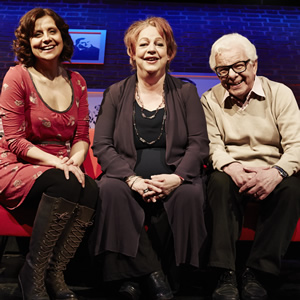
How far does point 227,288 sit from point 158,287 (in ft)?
1.03

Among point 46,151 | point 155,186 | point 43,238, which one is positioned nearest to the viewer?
point 43,238

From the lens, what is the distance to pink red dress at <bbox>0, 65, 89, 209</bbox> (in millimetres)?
1863

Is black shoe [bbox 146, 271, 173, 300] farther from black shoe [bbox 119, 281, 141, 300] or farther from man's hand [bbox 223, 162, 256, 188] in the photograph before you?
man's hand [bbox 223, 162, 256, 188]

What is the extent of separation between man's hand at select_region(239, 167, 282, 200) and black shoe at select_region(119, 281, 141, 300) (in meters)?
0.69

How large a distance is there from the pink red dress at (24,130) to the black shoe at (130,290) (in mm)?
629

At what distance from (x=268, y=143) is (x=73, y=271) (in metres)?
1.33

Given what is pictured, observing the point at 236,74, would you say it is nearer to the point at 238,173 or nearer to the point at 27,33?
the point at 238,173

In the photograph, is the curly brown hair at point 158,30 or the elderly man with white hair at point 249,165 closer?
the elderly man with white hair at point 249,165

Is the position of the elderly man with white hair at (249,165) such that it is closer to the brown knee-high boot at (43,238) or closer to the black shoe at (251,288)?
the black shoe at (251,288)

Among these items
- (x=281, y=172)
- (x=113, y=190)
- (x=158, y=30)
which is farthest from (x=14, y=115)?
(x=281, y=172)

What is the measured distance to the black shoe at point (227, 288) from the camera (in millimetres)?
1729

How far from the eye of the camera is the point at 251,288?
1.79 m

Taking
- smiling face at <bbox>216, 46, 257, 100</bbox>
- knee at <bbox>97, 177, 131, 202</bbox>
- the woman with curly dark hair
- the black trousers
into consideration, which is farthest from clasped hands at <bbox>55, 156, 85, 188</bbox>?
smiling face at <bbox>216, 46, 257, 100</bbox>

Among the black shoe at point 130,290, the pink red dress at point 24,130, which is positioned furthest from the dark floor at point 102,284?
the pink red dress at point 24,130
